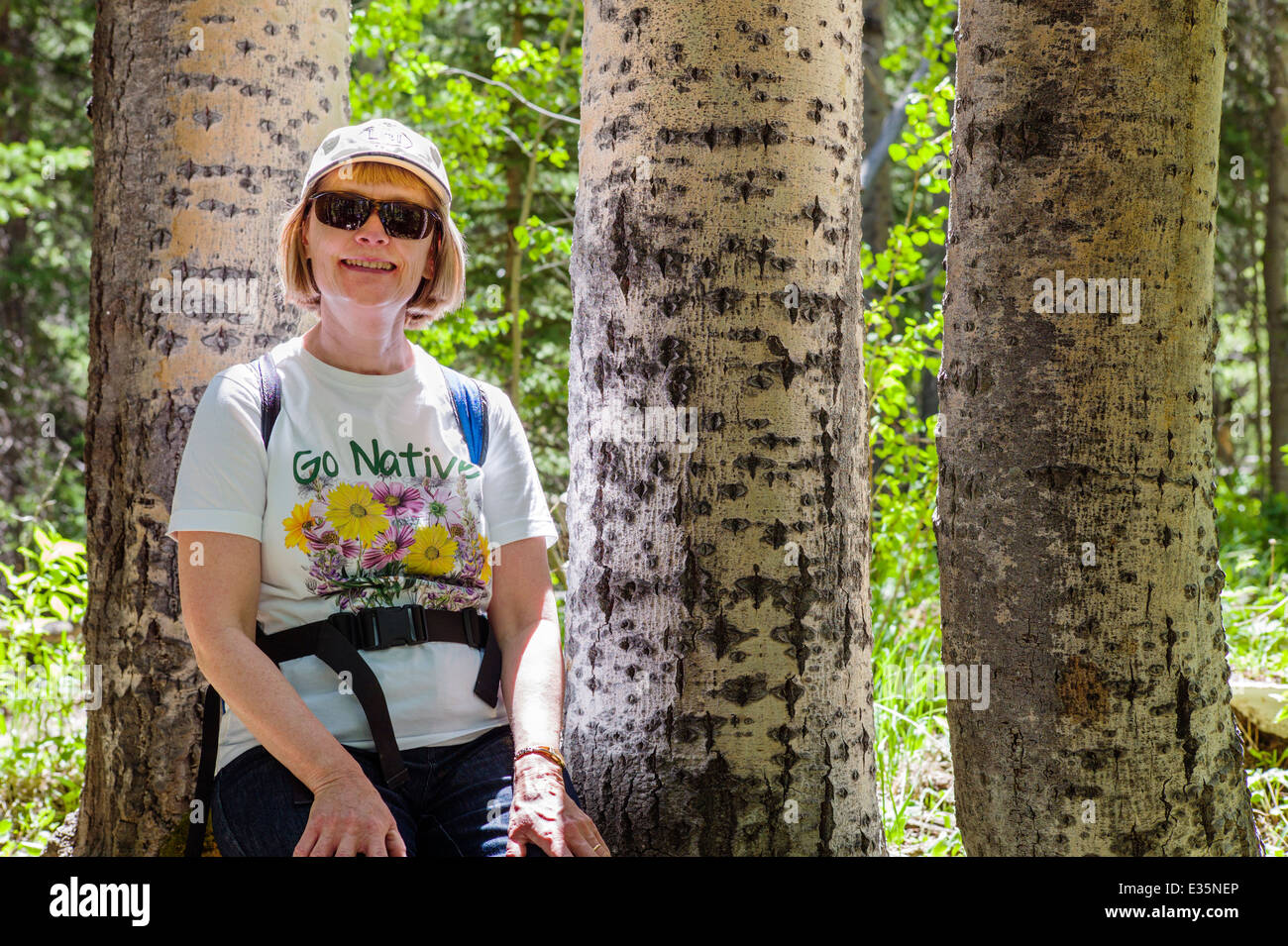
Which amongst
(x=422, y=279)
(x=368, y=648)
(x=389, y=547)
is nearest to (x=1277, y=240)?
(x=422, y=279)

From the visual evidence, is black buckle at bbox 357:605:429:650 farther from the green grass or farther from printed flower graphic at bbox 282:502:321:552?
the green grass

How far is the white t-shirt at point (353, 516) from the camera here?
2.00 m

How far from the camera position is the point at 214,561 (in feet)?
6.43

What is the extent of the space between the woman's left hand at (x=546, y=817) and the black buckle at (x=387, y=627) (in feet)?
1.10

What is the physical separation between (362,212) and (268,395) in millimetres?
445

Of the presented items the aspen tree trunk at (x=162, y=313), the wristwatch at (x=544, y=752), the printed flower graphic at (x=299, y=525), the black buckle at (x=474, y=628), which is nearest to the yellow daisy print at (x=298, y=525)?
the printed flower graphic at (x=299, y=525)

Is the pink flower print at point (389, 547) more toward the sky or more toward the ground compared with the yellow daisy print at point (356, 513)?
more toward the ground

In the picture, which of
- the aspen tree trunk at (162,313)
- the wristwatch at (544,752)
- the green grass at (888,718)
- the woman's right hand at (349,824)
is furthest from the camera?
the green grass at (888,718)

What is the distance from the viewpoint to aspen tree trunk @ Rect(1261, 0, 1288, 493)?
9492 mm

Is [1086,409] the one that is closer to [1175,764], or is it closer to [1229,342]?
[1175,764]

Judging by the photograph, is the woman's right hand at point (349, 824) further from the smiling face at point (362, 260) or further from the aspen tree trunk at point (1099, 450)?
the aspen tree trunk at point (1099, 450)

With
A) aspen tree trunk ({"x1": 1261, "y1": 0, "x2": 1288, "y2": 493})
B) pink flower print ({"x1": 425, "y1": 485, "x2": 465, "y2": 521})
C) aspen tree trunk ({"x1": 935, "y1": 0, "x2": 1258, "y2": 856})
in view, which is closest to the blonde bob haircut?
pink flower print ({"x1": 425, "y1": 485, "x2": 465, "y2": 521})

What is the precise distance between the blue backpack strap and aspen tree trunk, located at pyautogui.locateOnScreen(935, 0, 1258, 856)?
112 centimetres

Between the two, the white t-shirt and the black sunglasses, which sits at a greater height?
the black sunglasses
